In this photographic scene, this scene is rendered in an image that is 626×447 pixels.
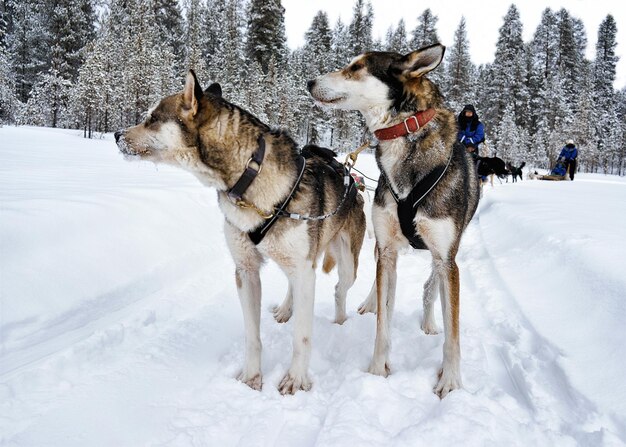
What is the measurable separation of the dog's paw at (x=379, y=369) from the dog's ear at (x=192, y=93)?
2.19 meters

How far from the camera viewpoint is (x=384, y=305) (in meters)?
2.99

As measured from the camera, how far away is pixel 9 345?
9.08ft

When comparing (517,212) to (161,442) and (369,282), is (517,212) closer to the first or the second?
(369,282)

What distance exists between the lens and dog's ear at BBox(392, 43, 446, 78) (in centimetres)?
254

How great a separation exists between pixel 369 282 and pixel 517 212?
13.7ft

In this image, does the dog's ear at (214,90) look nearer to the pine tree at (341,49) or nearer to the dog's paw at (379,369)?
the dog's paw at (379,369)

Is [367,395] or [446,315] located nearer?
[367,395]

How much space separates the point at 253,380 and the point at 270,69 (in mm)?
40327

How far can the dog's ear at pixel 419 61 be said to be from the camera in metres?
2.54

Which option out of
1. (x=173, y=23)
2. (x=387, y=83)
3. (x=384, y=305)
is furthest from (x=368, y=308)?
(x=173, y=23)

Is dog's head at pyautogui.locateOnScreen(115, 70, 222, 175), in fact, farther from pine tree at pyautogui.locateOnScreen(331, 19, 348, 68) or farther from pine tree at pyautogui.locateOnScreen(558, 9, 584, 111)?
pine tree at pyautogui.locateOnScreen(558, 9, 584, 111)

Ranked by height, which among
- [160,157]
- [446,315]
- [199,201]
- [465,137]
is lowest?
[446,315]

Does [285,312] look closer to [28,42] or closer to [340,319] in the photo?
[340,319]

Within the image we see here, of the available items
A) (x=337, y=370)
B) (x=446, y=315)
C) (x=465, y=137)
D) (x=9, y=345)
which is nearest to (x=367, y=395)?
(x=337, y=370)
